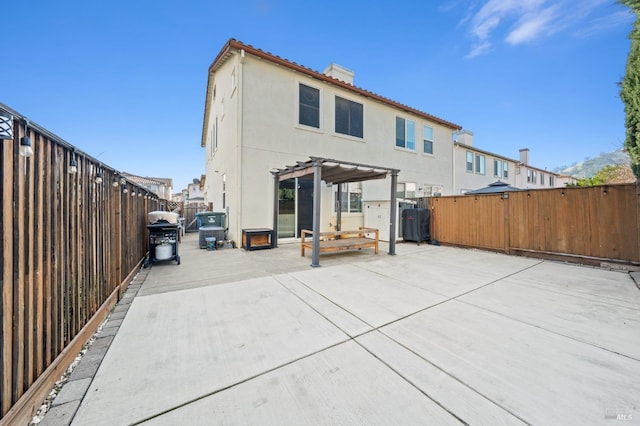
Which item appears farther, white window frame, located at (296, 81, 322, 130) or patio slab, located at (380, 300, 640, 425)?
white window frame, located at (296, 81, 322, 130)

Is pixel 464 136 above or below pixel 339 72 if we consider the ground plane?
below

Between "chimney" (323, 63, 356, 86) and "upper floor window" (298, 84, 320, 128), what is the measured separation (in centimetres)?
228

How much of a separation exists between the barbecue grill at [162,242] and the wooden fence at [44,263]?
2459mm

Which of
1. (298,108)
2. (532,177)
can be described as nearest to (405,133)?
(298,108)

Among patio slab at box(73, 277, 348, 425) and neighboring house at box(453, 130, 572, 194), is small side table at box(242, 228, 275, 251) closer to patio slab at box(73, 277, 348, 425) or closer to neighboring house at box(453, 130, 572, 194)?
patio slab at box(73, 277, 348, 425)

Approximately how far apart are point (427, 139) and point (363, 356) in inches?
528

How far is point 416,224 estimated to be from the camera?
8.98m

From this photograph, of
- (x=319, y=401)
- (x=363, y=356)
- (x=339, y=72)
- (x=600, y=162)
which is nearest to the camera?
(x=319, y=401)

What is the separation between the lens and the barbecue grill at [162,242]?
5.40m

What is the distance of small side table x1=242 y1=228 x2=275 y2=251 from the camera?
7410 millimetres

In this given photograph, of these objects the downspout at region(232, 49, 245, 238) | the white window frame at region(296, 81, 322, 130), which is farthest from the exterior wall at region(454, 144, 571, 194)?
the downspout at region(232, 49, 245, 238)

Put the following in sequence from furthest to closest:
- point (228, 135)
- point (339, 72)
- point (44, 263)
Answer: point (339, 72) → point (228, 135) → point (44, 263)

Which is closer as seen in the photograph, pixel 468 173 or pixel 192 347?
pixel 192 347

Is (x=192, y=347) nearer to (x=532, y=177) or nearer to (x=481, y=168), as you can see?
(x=481, y=168)
